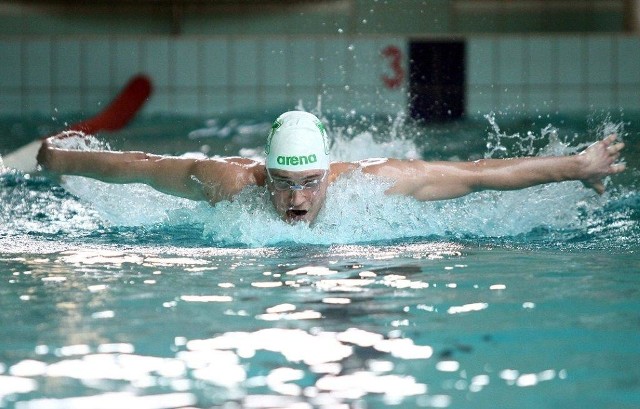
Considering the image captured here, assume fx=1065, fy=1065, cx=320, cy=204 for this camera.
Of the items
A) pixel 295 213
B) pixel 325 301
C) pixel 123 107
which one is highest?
pixel 123 107

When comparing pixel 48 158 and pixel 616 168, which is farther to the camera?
pixel 48 158

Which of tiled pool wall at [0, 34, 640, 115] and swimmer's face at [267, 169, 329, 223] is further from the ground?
tiled pool wall at [0, 34, 640, 115]

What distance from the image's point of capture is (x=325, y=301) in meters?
2.91

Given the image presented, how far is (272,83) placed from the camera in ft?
31.8

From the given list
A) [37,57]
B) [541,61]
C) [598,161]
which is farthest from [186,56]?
[598,161]

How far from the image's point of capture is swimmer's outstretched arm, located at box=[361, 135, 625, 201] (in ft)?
14.0

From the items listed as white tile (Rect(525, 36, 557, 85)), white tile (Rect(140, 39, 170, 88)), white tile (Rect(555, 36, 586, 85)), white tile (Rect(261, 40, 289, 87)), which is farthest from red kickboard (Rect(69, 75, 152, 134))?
white tile (Rect(555, 36, 586, 85))

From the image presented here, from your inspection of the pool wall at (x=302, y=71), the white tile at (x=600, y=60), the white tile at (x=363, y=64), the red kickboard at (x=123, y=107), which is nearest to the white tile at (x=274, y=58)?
the pool wall at (x=302, y=71)

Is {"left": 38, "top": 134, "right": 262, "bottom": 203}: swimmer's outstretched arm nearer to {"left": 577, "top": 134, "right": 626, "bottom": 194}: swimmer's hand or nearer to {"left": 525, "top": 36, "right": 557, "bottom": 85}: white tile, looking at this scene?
{"left": 577, "top": 134, "right": 626, "bottom": 194}: swimmer's hand

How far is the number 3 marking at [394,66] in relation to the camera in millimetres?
9714

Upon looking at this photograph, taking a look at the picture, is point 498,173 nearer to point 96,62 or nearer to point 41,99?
point 96,62

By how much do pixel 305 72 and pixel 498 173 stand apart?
554 cm

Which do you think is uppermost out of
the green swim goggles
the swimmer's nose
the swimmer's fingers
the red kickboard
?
the red kickboard

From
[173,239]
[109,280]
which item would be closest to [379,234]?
[173,239]
